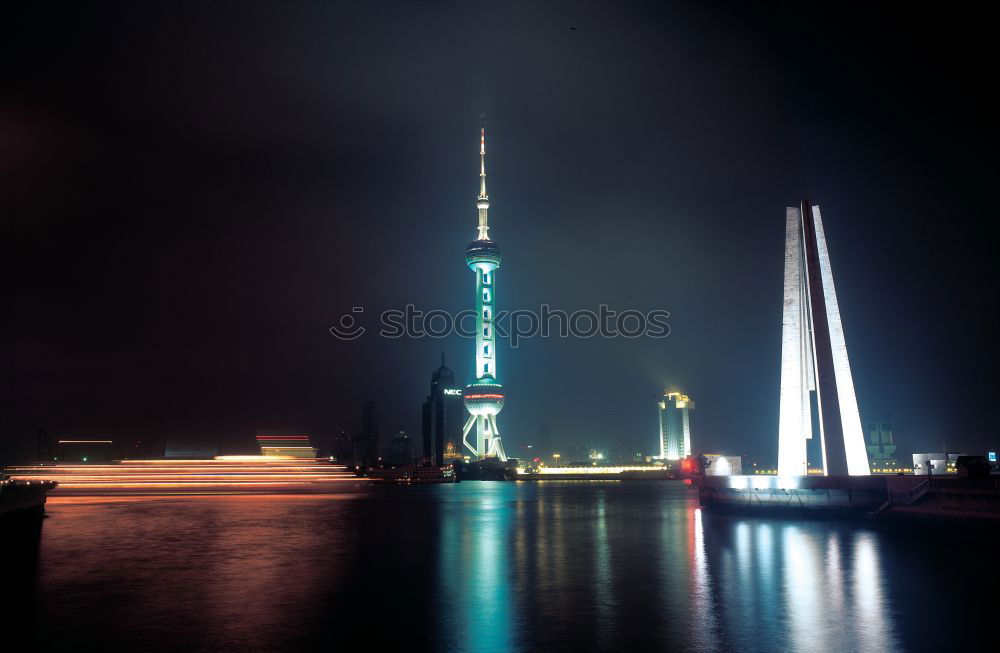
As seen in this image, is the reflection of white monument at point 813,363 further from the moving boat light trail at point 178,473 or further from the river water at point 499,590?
the moving boat light trail at point 178,473

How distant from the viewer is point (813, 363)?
54969 mm

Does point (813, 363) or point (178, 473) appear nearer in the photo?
point (813, 363)

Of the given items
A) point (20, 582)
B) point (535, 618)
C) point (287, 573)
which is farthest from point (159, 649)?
point (20, 582)

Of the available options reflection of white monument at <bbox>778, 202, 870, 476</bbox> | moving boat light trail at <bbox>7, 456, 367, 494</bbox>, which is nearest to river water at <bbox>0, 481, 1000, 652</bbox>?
reflection of white monument at <bbox>778, 202, 870, 476</bbox>

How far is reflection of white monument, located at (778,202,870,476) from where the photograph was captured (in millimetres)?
48844

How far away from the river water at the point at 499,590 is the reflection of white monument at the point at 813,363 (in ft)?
31.7

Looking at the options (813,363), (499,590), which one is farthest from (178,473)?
(499,590)

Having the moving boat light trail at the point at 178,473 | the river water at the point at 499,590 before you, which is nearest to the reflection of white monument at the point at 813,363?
the river water at the point at 499,590

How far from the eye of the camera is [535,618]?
55.4ft

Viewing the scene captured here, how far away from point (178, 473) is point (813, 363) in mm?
76137

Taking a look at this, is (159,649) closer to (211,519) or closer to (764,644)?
(764,644)

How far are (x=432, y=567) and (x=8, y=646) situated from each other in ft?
48.9

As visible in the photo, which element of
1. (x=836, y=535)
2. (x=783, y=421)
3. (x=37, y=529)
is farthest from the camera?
(x=783, y=421)

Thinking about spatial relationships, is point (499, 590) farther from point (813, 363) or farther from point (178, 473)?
point (178, 473)
